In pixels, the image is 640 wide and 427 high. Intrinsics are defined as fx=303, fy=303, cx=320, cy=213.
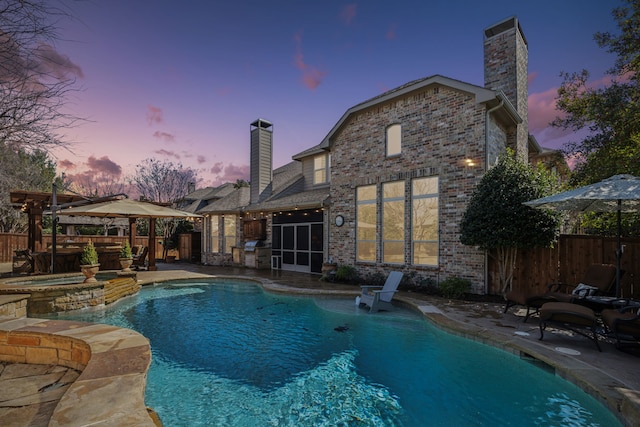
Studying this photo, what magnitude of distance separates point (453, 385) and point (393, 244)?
6499 millimetres

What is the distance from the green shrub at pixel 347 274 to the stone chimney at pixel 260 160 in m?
6.91

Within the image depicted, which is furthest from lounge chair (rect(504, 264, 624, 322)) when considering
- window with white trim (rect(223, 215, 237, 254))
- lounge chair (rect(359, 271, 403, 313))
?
window with white trim (rect(223, 215, 237, 254))

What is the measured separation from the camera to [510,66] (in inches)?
396

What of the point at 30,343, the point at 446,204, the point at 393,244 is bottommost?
the point at 30,343

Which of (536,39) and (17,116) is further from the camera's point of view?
(536,39)

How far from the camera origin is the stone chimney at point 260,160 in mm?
16297

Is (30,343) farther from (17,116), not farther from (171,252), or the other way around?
(171,252)

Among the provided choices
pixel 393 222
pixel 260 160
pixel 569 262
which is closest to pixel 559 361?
pixel 569 262

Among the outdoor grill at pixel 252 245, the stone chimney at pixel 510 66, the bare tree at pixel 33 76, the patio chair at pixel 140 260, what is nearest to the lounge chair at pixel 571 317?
the stone chimney at pixel 510 66

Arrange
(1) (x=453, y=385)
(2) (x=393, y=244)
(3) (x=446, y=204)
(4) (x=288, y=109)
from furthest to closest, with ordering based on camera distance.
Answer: (4) (x=288, y=109)
(2) (x=393, y=244)
(3) (x=446, y=204)
(1) (x=453, y=385)

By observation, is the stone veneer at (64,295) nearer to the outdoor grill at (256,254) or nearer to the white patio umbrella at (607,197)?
the outdoor grill at (256,254)

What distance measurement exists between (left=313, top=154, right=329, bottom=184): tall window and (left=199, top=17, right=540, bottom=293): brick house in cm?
165

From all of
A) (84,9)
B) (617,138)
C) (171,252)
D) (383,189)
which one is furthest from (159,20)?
(171,252)

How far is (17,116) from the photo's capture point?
11.8ft
